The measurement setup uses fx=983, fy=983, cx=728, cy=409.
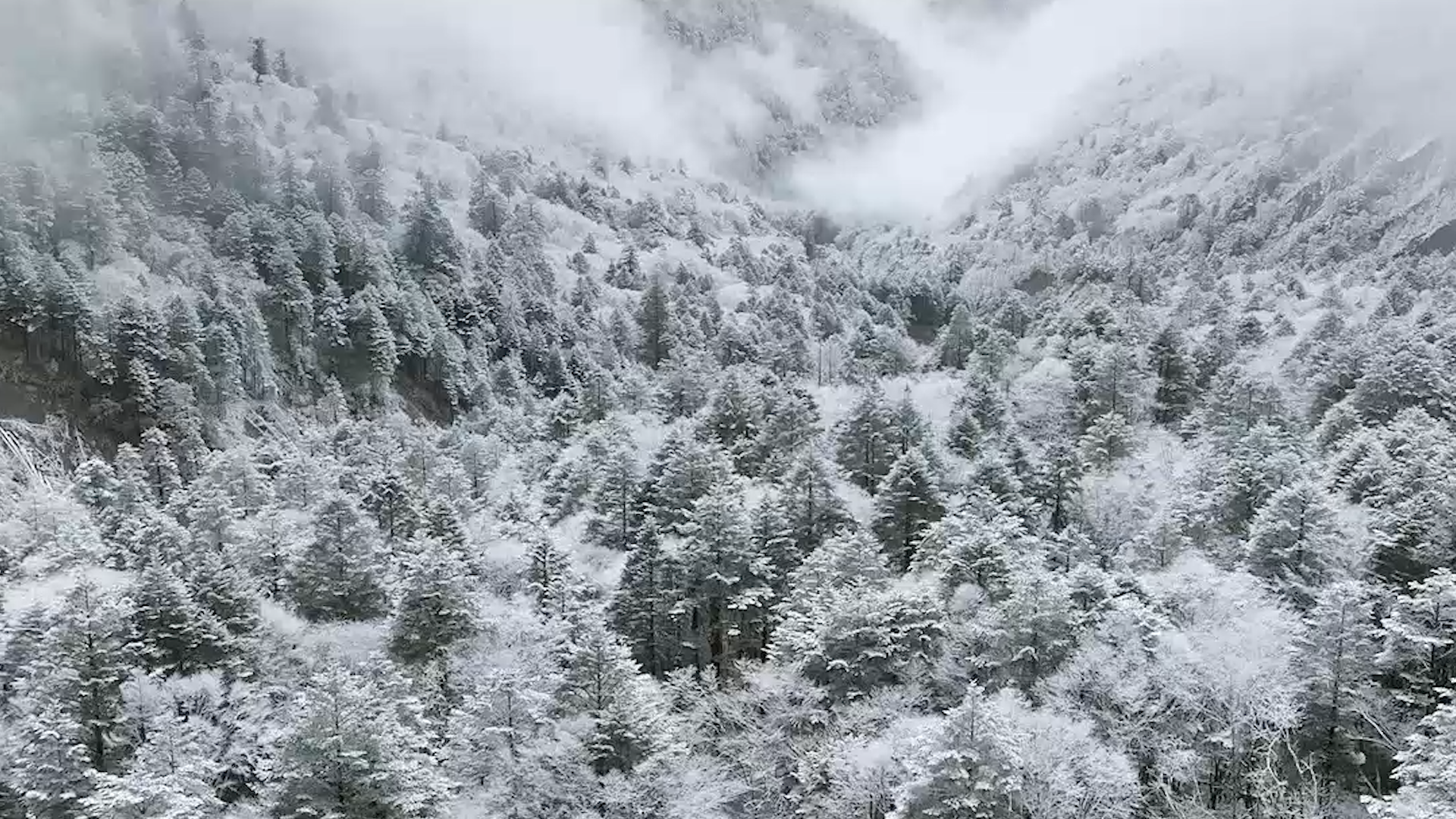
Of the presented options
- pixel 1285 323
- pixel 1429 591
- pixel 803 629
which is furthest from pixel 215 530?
pixel 1285 323

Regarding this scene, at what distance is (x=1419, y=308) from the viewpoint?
364 ft

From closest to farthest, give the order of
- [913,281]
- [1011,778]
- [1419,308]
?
[1011,778] < [1419,308] < [913,281]

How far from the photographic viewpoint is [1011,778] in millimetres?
31766

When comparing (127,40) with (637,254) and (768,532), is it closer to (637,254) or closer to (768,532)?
(637,254)

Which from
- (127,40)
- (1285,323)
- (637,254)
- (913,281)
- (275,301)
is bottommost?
(1285,323)

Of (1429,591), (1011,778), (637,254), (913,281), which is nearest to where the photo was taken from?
(1011,778)

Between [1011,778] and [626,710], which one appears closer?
[1011,778]

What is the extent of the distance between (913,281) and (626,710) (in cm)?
14133

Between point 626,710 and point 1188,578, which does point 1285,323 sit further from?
point 626,710

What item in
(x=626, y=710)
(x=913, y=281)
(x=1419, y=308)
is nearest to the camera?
(x=626, y=710)

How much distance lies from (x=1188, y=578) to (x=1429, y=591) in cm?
1198

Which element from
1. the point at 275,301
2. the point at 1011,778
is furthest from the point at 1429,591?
the point at 275,301

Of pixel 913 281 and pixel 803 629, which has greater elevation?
pixel 913 281

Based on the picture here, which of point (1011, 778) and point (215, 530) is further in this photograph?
point (215, 530)
